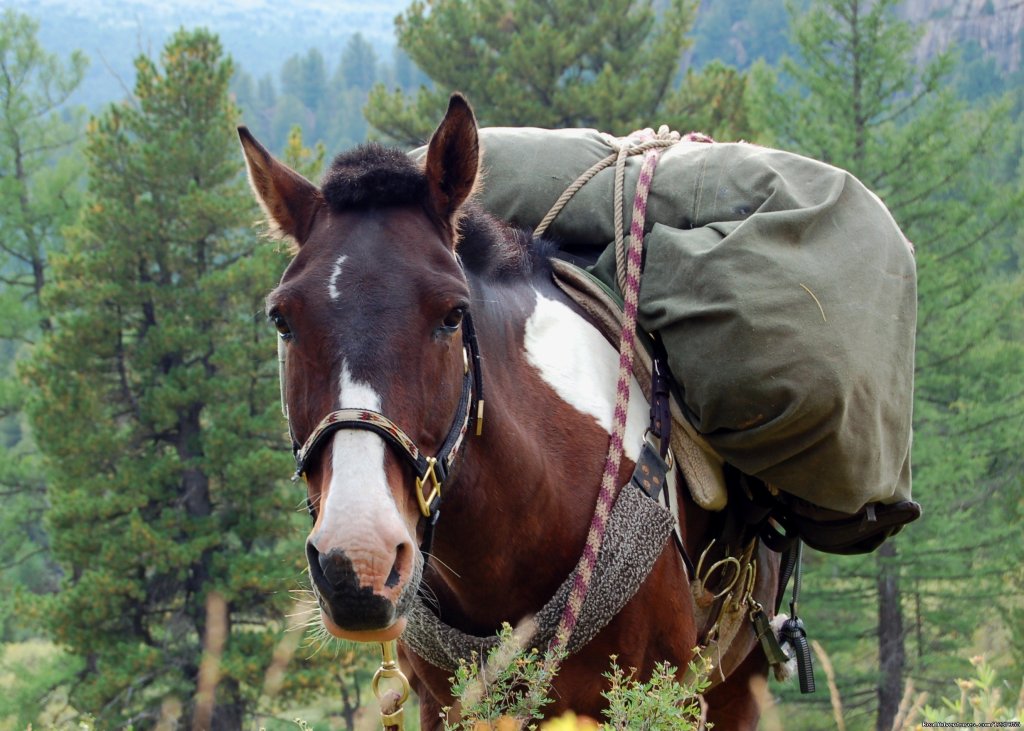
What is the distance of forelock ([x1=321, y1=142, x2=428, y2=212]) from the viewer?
247cm

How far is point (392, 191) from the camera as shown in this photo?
2477 mm

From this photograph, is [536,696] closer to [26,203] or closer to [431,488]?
[431,488]

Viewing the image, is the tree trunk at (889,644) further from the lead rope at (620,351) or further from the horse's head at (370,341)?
the horse's head at (370,341)

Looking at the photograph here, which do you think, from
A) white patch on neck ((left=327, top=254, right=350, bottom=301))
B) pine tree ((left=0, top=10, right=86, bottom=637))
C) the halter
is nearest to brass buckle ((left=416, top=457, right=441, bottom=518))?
the halter

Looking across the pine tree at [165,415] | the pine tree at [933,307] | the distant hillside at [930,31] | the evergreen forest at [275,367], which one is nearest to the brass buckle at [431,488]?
the evergreen forest at [275,367]

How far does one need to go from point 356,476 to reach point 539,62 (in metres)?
15.7

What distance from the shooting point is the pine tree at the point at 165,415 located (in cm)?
1441

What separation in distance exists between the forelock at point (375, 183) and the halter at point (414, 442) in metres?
0.33

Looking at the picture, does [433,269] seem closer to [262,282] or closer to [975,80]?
[262,282]

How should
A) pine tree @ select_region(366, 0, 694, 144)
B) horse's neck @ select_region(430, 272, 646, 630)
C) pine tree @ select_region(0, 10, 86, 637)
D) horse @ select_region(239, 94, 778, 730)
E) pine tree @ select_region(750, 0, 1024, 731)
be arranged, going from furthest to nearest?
pine tree @ select_region(0, 10, 86, 637) → pine tree @ select_region(366, 0, 694, 144) → pine tree @ select_region(750, 0, 1024, 731) → horse's neck @ select_region(430, 272, 646, 630) → horse @ select_region(239, 94, 778, 730)

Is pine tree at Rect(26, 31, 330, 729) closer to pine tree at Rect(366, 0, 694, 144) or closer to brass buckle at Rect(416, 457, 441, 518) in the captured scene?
pine tree at Rect(366, 0, 694, 144)

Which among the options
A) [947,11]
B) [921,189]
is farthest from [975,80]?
[921,189]

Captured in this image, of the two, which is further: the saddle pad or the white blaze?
Answer: the saddle pad

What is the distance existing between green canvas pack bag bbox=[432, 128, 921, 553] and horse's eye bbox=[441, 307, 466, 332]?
798mm
